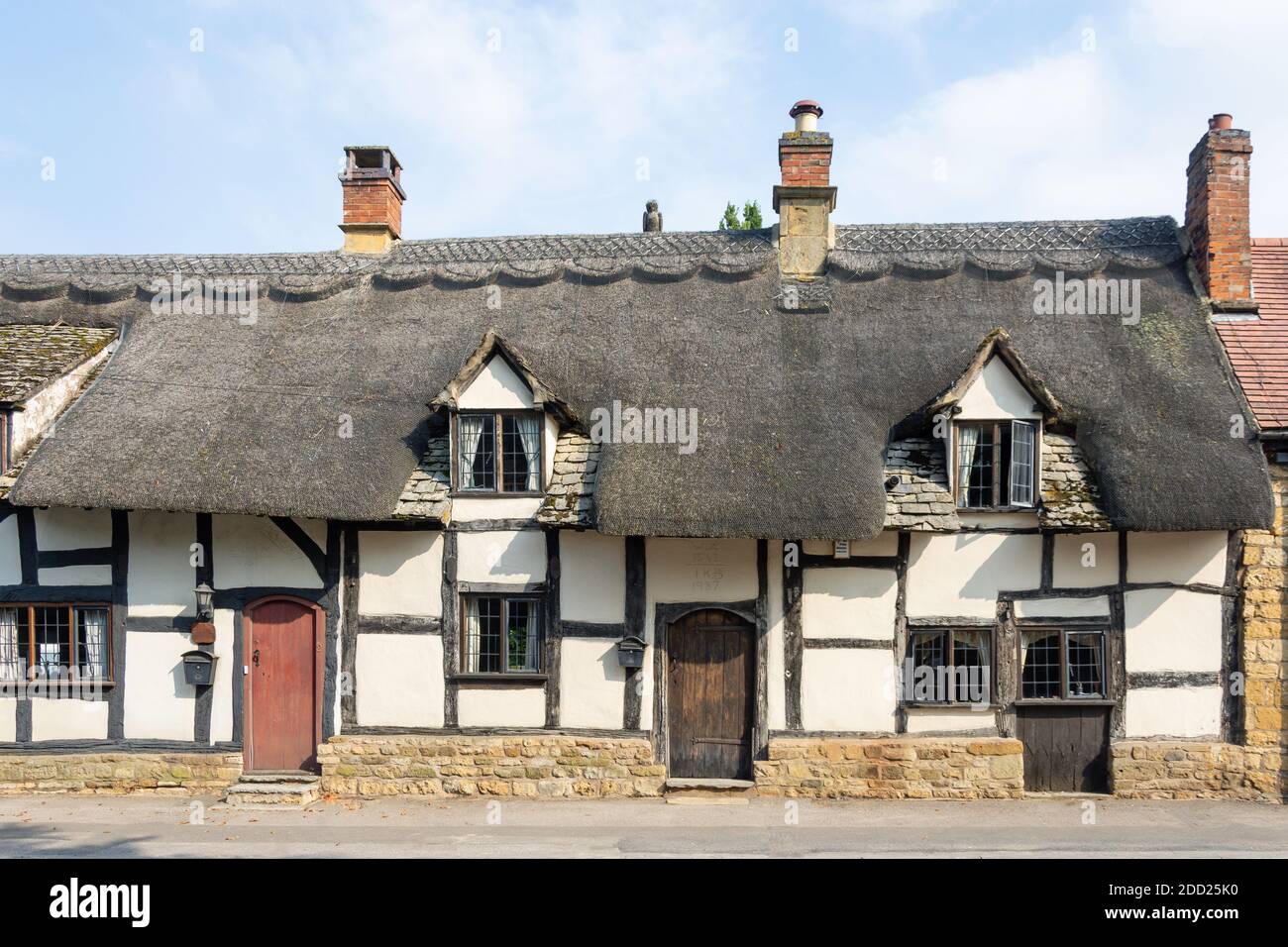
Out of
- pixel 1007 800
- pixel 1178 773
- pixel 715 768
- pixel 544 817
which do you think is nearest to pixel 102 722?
pixel 544 817

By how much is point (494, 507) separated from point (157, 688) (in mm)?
5007

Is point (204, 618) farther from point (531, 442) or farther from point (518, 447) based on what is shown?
point (531, 442)

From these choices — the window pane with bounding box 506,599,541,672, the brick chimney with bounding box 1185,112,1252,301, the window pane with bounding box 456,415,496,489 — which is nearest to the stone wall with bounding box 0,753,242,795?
the window pane with bounding box 506,599,541,672

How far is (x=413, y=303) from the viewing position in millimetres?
13273

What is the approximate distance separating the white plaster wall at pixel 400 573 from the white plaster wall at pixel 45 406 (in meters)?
4.58

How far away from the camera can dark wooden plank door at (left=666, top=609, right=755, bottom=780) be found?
35.6ft

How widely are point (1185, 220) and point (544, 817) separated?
12.4 meters

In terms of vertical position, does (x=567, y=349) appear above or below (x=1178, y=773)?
above

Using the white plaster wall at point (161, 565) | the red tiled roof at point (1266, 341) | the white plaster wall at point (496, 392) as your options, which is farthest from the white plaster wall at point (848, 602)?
the white plaster wall at point (161, 565)

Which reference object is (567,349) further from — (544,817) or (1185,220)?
(1185,220)

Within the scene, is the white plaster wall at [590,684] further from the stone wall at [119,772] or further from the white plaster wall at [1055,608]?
the white plaster wall at [1055,608]

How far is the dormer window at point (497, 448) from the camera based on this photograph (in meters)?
11.1

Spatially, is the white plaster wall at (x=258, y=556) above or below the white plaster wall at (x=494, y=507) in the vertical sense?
below

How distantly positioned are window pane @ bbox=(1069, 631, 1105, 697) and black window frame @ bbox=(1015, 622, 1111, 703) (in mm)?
38
